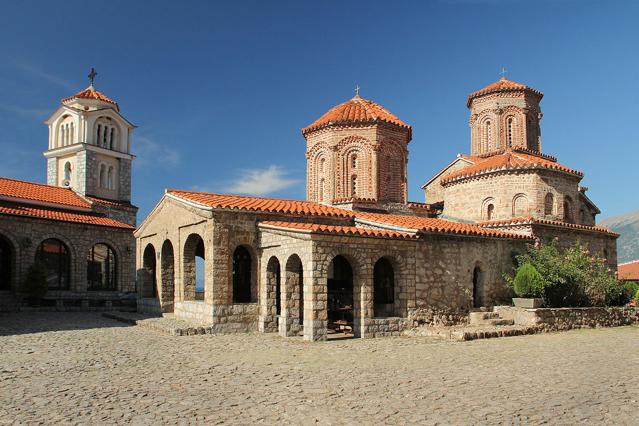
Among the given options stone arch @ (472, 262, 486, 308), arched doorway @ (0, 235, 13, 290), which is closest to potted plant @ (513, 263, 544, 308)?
stone arch @ (472, 262, 486, 308)

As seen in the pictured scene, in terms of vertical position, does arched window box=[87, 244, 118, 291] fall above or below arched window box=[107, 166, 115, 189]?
below

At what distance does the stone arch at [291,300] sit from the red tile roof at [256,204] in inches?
84.6

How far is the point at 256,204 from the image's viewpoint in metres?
16.7

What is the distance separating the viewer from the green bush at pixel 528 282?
16656mm

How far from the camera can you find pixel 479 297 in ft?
57.9

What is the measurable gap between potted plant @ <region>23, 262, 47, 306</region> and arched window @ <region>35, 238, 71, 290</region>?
180 cm

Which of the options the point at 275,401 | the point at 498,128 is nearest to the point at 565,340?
the point at 275,401

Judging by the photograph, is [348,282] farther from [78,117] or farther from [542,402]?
[78,117]

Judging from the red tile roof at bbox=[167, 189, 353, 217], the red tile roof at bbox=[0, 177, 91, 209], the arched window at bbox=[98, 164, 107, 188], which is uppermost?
the arched window at bbox=[98, 164, 107, 188]

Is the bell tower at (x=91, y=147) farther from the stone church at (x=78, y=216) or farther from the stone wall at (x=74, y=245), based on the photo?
the stone wall at (x=74, y=245)

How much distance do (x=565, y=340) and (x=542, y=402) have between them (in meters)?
7.32

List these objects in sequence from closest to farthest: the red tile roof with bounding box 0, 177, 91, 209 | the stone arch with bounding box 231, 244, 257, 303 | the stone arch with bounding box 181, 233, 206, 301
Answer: the stone arch with bounding box 231, 244, 257, 303
the stone arch with bounding box 181, 233, 206, 301
the red tile roof with bounding box 0, 177, 91, 209

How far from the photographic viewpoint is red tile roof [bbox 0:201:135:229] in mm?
21417

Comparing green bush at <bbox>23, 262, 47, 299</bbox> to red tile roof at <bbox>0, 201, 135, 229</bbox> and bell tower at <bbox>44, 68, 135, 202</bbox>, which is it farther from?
bell tower at <bbox>44, 68, 135, 202</bbox>
